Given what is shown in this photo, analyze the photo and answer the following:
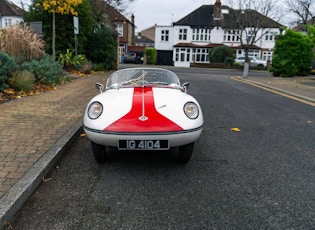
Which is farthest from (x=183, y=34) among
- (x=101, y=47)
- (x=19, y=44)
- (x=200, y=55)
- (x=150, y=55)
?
(x=19, y=44)

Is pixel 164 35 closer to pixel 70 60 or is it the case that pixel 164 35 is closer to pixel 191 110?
pixel 70 60

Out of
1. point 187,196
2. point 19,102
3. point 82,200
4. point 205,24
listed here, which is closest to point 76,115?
point 19,102

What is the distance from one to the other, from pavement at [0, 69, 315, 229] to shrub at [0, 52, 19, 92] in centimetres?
64

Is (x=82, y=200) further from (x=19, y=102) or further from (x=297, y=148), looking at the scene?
(x=19, y=102)

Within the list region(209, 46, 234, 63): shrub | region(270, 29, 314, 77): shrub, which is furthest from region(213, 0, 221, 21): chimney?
region(270, 29, 314, 77): shrub

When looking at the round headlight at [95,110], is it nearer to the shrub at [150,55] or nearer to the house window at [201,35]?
the shrub at [150,55]

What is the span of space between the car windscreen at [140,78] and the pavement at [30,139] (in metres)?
1.06

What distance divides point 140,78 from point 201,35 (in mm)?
43598

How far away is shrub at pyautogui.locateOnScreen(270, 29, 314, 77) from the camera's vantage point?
17141 millimetres

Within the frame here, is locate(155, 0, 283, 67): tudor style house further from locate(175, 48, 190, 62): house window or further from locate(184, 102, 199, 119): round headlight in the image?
locate(184, 102, 199, 119): round headlight

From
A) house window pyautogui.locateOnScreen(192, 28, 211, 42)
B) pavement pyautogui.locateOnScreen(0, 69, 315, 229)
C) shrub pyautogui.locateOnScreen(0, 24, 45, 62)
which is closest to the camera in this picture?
pavement pyautogui.locateOnScreen(0, 69, 315, 229)

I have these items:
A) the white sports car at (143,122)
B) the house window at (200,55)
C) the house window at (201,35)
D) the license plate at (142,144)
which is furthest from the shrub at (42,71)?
the house window at (201,35)

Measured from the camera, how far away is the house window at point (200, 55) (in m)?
45.8

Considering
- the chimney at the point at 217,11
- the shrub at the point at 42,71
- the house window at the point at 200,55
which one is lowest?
the shrub at the point at 42,71
